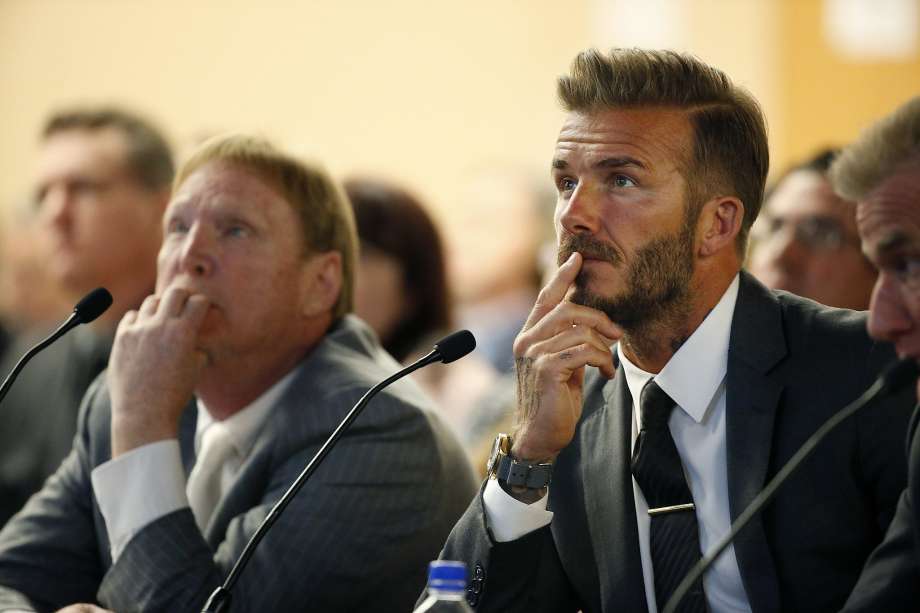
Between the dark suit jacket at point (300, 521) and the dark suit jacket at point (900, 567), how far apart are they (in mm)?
827

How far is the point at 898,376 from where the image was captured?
141 centimetres

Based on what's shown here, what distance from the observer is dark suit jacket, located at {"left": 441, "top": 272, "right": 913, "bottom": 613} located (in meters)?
1.67

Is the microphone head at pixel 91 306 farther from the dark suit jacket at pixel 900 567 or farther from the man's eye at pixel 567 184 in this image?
the dark suit jacket at pixel 900 567

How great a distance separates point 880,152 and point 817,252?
4.27 ft

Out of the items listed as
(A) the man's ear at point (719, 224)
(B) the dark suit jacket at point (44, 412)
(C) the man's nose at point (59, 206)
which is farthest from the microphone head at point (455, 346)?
(C) the man's nose at point (59, 206)

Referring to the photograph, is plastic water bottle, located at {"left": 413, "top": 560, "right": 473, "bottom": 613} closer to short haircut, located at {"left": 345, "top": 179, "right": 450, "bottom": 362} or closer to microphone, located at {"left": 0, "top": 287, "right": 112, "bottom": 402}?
microphone, located at {"left": 0, "top": 287, "right": 112, "bottom": 402}

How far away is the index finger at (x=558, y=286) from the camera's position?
1.84 metres

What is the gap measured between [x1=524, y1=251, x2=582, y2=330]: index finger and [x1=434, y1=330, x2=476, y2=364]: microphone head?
3.6 inches

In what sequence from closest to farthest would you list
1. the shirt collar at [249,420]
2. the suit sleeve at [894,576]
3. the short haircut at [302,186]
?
the suit sleeve at [894,576], the shirt collar at [249,420], the short haircut at [302,186]

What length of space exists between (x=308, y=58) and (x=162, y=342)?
4.48 metres

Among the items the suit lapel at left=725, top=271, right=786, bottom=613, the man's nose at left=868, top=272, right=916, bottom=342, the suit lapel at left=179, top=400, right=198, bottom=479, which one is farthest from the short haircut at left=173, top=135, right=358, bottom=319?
the man's nose at left=868, top=272, right=916, bottom=342

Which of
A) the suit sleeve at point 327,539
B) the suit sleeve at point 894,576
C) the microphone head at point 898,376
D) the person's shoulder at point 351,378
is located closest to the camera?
the microphone head at point 898,376

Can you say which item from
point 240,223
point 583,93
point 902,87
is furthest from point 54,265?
point 902,87

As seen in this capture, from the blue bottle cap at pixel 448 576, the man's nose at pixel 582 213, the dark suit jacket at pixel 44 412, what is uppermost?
the man's nose at pixel 582 213
